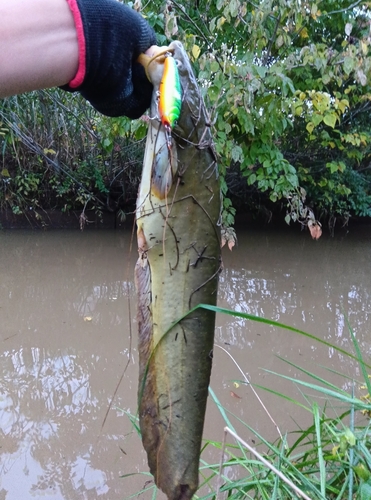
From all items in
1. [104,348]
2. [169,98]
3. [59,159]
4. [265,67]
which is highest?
[265,67]

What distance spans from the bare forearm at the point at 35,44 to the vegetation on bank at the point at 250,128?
2.05 meters

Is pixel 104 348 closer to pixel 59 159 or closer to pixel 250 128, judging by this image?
pixel 250 128

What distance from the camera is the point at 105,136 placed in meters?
3.78

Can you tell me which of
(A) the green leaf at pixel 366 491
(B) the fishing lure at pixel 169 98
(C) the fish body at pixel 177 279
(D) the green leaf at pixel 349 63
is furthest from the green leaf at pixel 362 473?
(D) the green leaf at pixel 349 63

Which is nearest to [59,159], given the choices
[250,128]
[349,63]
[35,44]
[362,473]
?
[250,128]

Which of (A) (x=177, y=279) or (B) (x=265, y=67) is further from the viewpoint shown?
(B) (x=265, y=67)

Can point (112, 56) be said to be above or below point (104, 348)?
above

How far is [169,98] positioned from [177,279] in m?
0.36

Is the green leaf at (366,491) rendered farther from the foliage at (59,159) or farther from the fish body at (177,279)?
the foliage at (59,159)

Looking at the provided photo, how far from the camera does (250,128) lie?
3.02 meters

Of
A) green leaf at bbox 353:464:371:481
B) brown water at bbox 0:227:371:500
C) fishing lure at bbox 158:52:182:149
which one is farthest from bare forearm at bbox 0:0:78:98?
green leaf at bbox 353:464:371:481

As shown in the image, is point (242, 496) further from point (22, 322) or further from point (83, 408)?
point (22, 322)

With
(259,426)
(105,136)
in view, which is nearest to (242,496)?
(259,426)

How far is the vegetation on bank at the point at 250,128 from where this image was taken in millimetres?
2953
